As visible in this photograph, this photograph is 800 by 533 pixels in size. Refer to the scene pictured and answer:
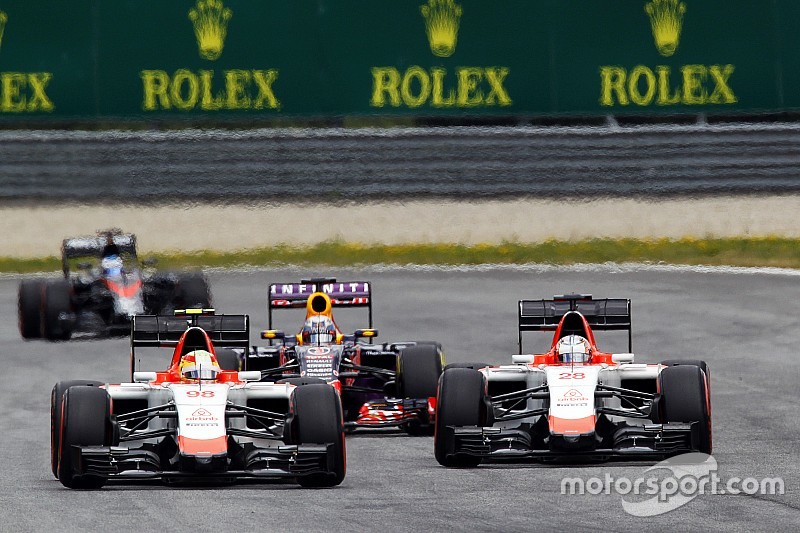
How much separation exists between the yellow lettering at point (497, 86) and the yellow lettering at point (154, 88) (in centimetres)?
531

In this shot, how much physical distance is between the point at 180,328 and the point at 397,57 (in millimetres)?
17639

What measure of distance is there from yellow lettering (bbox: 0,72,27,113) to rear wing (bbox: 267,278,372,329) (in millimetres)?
15298

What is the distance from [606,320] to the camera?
1540 centimetres

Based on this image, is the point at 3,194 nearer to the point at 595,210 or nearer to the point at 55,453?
the point at 595,210

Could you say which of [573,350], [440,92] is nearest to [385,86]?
[440,92]

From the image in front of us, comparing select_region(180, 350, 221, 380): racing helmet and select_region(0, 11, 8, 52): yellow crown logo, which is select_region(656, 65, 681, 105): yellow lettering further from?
select_region(180, 350, 221, 380): racing helmet

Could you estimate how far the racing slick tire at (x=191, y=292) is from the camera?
75.6 feet

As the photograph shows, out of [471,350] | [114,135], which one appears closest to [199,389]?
[471,350]

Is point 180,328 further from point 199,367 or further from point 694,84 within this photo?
point 694,84

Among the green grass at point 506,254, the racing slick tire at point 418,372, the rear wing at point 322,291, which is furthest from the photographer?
the green grass at point 506,254

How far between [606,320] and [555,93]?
17448 mm

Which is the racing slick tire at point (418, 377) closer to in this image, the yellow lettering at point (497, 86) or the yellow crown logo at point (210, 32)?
the yellow lettering at point (497, 86)

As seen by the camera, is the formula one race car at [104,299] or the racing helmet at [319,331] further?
the formula one race car at [104,299]

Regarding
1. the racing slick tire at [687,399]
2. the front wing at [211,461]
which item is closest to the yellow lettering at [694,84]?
the racing slick tire at [687,399]
